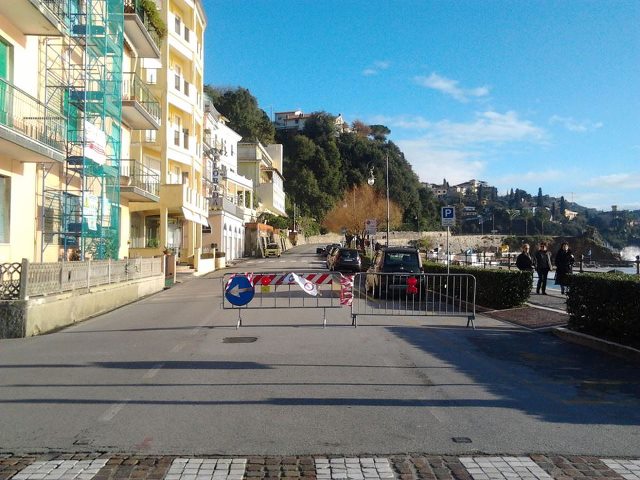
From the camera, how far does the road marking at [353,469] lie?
501cm

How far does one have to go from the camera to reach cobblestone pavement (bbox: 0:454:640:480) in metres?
5.04

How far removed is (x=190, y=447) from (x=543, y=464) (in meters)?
3.02

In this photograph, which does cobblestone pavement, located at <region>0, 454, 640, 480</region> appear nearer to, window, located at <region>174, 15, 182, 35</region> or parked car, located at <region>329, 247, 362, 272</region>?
parked car, located at <region>329, 247, 362, 272</region>

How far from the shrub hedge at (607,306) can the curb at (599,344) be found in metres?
0.22

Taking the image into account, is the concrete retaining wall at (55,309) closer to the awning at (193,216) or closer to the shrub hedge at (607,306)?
the shrub hedge at (607,306)

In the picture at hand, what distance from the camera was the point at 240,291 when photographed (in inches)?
541

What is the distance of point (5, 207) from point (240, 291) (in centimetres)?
781

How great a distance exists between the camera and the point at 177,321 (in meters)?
15.2

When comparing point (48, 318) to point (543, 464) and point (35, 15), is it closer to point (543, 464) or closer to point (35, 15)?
point (35, 15)

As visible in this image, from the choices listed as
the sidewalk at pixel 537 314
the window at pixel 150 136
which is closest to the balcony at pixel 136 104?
the window at pixel 150 136

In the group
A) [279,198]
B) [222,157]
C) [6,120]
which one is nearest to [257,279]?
[6,120]

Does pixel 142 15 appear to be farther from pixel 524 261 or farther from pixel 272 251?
pixel 272 251

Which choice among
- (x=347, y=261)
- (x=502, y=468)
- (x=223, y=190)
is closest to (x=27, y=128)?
(x=502, y=468)

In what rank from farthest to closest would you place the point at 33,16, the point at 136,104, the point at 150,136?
1. the point at 150,136
2. the point at 136,104
3. the point at 33,16
